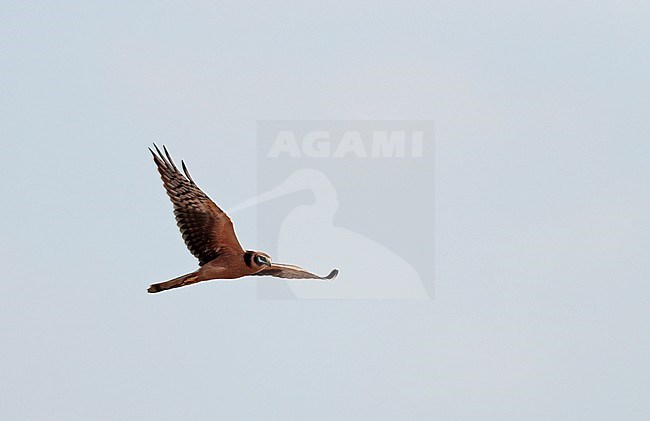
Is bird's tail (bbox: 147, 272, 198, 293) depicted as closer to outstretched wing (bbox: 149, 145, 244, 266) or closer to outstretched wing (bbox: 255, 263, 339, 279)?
outstretched wing (bbox: 149, 145, 244, 266)

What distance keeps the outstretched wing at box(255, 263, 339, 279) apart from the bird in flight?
0.63 meters

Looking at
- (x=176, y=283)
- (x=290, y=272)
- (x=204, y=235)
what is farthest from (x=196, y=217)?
(x=290, y=272)

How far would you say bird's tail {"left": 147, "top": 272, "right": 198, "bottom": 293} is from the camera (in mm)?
16062

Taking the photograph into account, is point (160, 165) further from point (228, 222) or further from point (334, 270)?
point (334, 270)

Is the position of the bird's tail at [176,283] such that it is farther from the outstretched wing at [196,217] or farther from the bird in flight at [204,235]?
the outstretched wing at [196,217]

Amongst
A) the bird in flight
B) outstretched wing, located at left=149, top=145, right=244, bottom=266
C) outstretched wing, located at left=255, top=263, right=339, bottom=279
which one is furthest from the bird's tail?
outstretched wing, located at left=255, top=263, right=339, bottom=279

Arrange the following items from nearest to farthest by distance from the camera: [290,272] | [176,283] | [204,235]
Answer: [176,283] < [204,235] < [290,272]

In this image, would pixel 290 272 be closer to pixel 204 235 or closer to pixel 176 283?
pixel 204 235

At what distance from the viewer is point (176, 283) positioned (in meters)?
16.3

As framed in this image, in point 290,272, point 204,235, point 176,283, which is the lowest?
point 176,283

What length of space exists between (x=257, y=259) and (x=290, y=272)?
216 centimetres

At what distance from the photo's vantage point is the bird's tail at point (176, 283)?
16.1m

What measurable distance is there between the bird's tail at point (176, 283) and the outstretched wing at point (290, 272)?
189 centimetres

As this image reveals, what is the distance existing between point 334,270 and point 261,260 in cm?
276
